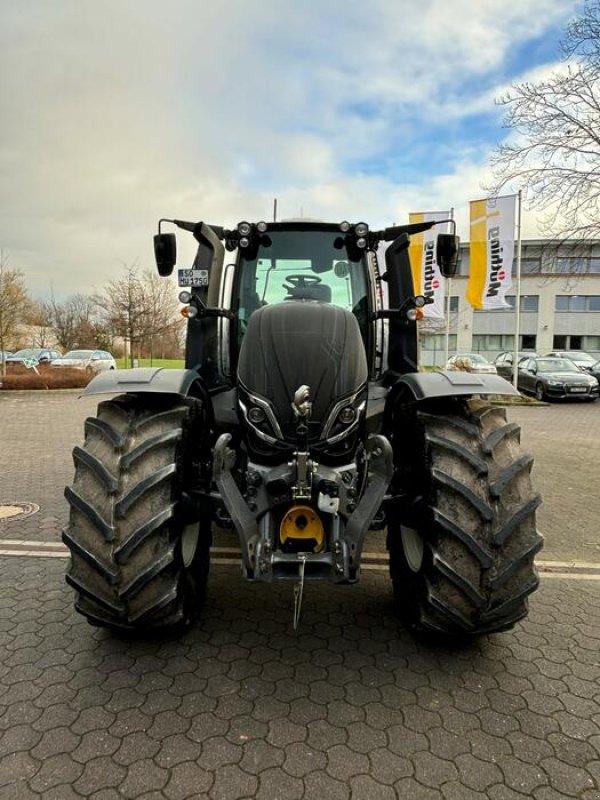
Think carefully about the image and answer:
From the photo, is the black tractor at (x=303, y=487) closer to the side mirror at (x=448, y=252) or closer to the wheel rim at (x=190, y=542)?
the wheel rim at (x=190, y=542)

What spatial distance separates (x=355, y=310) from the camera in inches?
149

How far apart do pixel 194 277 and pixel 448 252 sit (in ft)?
5.94

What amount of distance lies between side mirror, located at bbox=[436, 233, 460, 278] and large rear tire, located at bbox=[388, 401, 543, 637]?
1.42m

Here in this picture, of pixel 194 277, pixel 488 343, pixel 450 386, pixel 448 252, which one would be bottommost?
pixel 488 343

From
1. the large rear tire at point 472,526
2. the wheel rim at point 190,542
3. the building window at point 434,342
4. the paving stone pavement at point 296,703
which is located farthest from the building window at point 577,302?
the wheel rim at point 190,542

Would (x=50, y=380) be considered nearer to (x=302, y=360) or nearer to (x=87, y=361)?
(x=87, y=361)

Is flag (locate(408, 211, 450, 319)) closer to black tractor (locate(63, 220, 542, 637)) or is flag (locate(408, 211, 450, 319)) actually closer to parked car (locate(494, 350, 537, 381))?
parked car (locate(494, 350, 537, 381))

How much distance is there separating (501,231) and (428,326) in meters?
18.5

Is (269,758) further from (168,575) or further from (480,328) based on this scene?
(480,328)

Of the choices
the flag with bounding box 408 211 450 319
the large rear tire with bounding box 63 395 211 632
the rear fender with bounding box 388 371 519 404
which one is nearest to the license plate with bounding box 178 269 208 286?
the large rear tire with bounding box 63 395 211 632

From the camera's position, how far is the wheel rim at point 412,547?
10.1 feet

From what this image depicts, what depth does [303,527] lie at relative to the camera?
2.55 metres

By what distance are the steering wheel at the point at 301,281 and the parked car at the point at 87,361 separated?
2076 cm

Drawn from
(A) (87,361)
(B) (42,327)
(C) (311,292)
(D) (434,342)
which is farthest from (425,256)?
(B) (42,327)
